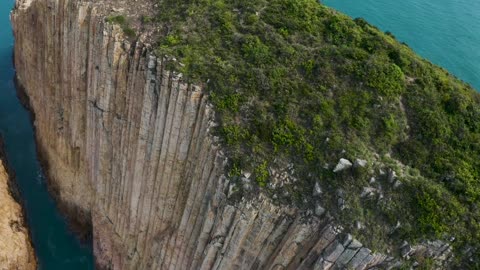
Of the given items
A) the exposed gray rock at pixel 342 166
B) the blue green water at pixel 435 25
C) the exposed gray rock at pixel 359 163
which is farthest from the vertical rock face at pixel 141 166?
the blue green water at pixel 435 25

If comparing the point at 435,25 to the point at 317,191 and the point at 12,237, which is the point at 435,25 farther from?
the point at 12,237

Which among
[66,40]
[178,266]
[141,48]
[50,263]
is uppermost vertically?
[141,48]

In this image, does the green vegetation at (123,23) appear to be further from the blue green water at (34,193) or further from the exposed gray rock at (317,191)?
the blue green water at (34,193)

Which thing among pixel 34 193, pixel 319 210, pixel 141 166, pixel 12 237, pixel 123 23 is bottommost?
pixel 34 193

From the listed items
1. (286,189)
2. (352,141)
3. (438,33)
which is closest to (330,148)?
(352,141)

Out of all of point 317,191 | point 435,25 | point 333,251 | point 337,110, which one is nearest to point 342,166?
point 317,191

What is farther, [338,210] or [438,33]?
[438,33]

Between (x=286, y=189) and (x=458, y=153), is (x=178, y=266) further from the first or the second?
(x=458, y=153)

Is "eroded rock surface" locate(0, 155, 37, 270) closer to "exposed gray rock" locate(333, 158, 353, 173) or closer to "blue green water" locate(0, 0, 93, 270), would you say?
"blue green water" locate(0, 0, 93, 270)
